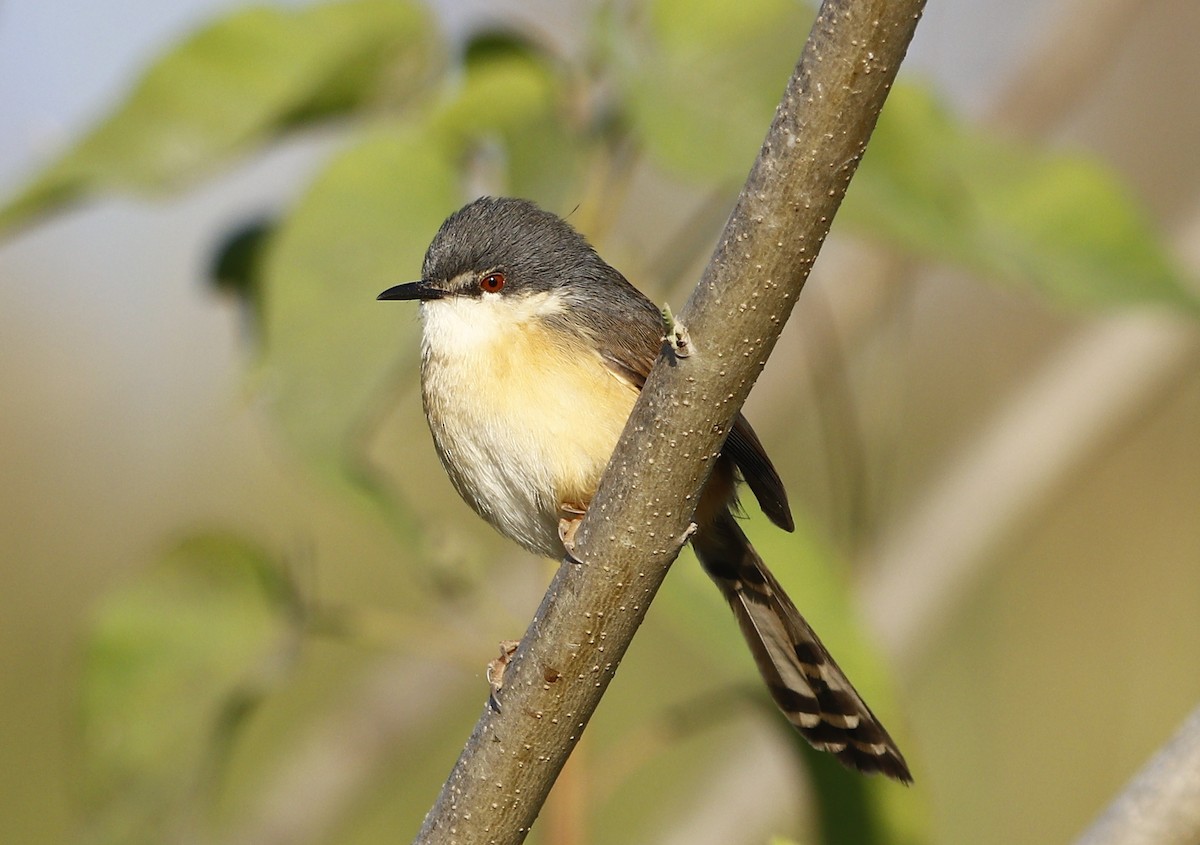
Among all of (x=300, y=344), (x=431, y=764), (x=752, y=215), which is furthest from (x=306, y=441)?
(x=431, y=764)

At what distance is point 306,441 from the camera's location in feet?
9.92

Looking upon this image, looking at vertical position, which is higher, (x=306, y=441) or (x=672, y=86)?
(x=672, y=86)

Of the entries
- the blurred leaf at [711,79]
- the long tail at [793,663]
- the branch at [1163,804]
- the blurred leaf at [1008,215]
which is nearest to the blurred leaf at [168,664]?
the long tail at [793,663]

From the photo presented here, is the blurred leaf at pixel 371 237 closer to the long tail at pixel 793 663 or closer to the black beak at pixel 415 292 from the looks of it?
the black beak at pixel 415 292

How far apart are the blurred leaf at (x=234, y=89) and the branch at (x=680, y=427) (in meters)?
1.89

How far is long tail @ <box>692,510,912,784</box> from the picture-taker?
3270mm

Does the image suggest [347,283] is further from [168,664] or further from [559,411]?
[168,664]

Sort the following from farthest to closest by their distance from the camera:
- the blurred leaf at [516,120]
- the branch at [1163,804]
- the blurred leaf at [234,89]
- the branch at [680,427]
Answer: the blurred leaf at [234,89] < the blurred leaf at [516,120] < the branch at [1163,804] < the branch at [680,427]

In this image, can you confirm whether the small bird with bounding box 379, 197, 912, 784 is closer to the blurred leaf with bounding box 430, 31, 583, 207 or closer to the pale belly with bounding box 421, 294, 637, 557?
the pale belly with bounding box 421, 294, 637, 557

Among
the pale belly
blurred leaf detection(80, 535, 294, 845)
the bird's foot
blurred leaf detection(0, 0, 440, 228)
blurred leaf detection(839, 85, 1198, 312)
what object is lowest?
blurred leaf detection(80, 535, 294, 845)

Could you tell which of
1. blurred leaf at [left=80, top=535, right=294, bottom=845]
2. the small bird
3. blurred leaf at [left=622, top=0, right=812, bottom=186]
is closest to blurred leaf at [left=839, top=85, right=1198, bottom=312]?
blurred leaf at [left=622, top=0, right=812, bottom=186]

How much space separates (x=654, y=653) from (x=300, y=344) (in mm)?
4484

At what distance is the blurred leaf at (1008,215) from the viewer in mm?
3129

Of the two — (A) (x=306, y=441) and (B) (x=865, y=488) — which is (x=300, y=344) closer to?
(A) (x=306, y=441)
